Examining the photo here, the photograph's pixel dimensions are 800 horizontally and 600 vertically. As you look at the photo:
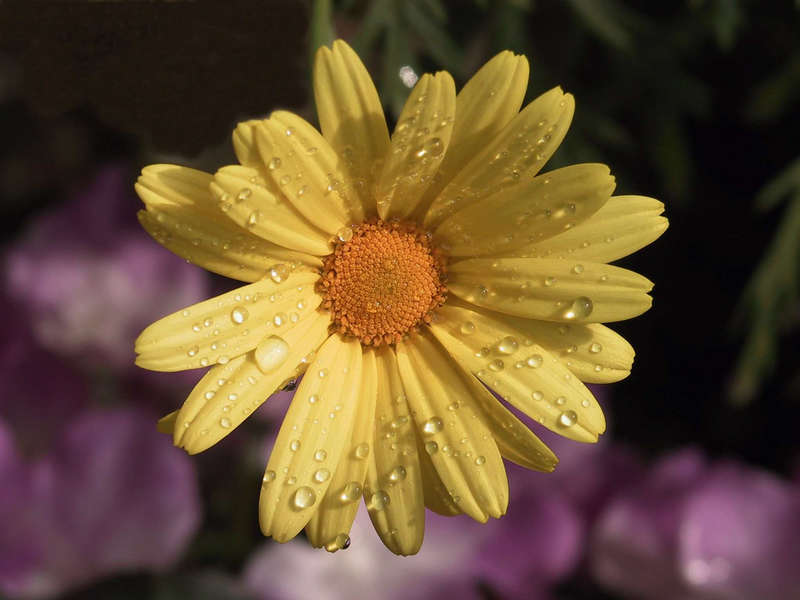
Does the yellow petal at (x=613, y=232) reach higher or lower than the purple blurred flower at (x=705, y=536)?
higher

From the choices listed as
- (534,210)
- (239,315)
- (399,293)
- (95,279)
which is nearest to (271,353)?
(239,315)

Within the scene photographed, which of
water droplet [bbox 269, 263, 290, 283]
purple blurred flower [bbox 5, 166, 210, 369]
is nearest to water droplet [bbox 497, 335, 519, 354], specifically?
water droplet [bbox 269, 263, 290, 283]

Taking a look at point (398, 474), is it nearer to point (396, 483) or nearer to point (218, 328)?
point (396, 483)

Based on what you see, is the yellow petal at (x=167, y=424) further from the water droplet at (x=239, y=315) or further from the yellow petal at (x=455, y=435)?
the yellow petal at (x=455, y=435)

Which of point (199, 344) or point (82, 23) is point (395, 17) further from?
point (199, 344)

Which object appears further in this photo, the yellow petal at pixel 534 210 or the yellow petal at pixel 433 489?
the yellow petal at pixel 433 489

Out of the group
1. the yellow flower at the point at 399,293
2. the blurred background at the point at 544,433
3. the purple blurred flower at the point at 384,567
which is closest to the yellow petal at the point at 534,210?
the yellow flower at the point at 399,293

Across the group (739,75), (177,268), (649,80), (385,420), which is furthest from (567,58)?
(385,420)
